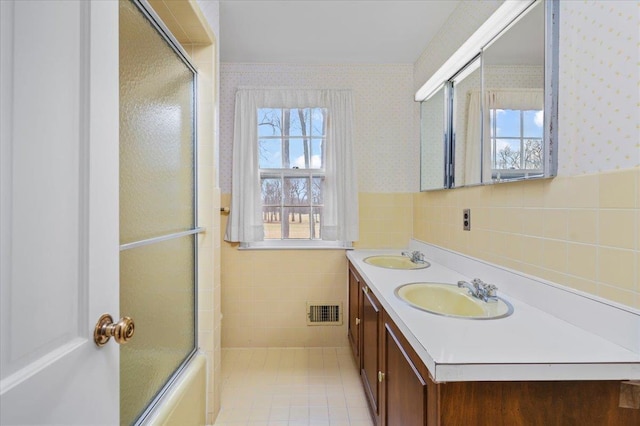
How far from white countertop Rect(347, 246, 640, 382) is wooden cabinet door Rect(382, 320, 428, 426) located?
0.11m

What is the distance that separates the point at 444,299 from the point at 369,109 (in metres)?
1.76

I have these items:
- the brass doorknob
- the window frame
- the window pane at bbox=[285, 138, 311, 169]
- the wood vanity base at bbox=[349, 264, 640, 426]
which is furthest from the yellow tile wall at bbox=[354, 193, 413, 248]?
the brass doorknob

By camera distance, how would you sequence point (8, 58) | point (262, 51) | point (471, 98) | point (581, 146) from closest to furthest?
point (8, 58), point (581, 146), point (471, 98), point (262, 51)

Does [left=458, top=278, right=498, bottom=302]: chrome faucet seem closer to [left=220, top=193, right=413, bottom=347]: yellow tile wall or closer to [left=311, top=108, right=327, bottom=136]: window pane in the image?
[left=220, top=193, right=413, bottom=347]: yellow tile wall

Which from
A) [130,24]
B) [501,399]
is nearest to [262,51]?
[130,24]

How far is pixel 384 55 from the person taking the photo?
247 centimetres

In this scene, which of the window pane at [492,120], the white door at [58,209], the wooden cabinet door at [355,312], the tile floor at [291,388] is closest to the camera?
the white door at [58,209]

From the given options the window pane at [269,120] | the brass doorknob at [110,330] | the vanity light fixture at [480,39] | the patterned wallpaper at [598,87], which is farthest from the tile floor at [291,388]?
the vanity light fixture at [480,39]

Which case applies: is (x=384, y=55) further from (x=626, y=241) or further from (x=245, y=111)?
(x=626, y=241)

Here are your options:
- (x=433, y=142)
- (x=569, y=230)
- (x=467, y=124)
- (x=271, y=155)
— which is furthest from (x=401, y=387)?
(x=271, y=155)

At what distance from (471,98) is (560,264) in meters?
1.04

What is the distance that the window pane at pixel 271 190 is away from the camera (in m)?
2.62

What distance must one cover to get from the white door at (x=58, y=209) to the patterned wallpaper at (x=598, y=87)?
1411mm

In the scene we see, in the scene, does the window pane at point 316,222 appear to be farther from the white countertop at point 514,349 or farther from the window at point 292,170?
the white countertop at point 514,349
